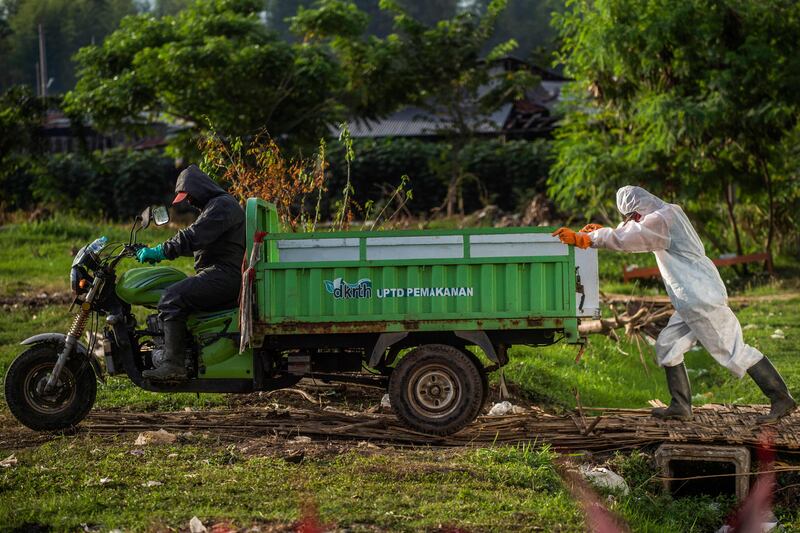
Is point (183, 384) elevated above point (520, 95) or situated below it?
below

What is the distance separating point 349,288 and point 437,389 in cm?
103

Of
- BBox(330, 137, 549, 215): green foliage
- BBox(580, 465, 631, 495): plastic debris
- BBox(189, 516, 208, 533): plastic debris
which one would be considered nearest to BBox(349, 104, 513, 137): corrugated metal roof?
BBox(330, 137, 549, 215): green foliage

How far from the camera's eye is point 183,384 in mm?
8430

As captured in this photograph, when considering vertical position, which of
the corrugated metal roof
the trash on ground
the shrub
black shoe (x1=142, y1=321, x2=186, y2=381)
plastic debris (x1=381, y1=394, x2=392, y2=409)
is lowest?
the trash on ground

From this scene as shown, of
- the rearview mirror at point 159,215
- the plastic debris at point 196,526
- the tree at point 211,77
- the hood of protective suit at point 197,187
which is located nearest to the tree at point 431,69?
the tree at point 211,77

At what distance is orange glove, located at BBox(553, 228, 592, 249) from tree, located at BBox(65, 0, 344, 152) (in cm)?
1565

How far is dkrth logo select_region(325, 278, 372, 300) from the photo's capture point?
8031 millimetres

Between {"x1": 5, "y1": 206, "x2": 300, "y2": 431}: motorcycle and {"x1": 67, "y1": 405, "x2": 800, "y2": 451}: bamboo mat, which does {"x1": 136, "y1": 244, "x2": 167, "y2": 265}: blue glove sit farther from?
{"x1": 67, "y1": 405, "x2": 800, "y2": 451}: bamboo mat

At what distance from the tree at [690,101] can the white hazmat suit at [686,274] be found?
37.6ft

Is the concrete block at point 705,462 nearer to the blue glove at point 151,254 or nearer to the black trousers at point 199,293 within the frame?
the black trousers at point 199,293

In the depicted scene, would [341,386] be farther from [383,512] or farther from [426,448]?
[383,512]

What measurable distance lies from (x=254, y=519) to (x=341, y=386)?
4.38m

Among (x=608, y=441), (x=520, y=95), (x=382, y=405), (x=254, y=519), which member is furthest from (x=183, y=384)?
(x=520, y=95)

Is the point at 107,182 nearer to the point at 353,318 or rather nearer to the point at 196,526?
the point at 353,318
